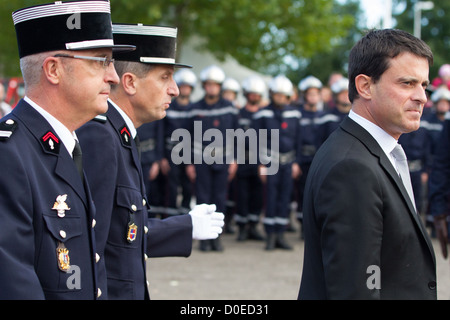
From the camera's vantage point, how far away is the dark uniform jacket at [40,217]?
7.26 ft

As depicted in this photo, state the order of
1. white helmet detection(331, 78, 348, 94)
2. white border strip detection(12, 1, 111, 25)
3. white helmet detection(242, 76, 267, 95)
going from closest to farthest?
1. white border strip detection(12, 1, 111, 25)
2. white helmet detection(331, 78, 348, 94)
3. white helmet detection(242, 76, 267, 95)

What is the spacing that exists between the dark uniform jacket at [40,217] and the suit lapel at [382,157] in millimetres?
1064

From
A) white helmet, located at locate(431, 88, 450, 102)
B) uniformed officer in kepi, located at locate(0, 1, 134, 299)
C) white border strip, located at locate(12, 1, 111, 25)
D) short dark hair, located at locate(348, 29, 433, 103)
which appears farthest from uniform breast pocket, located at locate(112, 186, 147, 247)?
white helmet, located at locate(431, 88, 450, 102)

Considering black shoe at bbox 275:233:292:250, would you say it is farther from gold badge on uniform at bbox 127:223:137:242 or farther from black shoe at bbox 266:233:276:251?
gold badge on uniform at bbox 127:223:137:242

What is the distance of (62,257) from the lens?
2.48 metres

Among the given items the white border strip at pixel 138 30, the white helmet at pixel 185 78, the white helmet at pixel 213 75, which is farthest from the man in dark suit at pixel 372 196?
the white helmet at pixel 185 78

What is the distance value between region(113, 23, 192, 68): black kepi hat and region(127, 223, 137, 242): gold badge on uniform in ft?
3.01

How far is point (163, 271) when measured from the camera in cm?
795

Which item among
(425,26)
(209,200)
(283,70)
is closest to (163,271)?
(209,200)

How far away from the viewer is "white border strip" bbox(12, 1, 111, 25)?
2.73 meters

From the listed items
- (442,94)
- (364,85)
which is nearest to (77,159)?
(364,85)

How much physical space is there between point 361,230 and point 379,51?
0.76 m

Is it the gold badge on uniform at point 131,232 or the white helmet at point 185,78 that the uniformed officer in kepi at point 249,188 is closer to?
the white helmet at point 185,78
